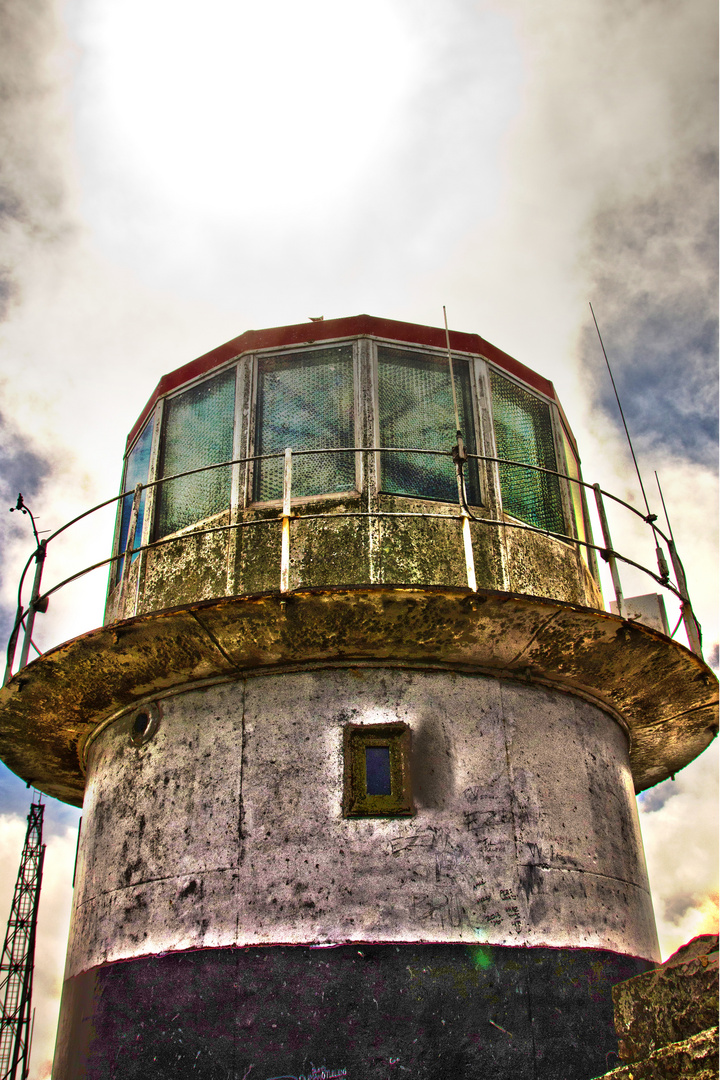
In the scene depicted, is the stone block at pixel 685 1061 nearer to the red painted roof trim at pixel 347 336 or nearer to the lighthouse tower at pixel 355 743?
the lighthouse tower at pixel 355 743

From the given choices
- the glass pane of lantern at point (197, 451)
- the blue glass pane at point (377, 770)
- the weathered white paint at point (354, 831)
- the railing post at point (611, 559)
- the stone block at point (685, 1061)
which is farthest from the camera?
the glass pane of lantern at point (197, 451)

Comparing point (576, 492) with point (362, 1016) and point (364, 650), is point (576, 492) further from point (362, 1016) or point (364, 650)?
point (362, 1016)

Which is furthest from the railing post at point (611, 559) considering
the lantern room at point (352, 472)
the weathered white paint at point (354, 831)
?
the weathered white paint at point (354, 831)

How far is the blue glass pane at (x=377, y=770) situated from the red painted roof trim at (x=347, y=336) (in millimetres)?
4013

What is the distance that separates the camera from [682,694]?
7957mm

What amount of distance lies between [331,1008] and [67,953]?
9.57ft

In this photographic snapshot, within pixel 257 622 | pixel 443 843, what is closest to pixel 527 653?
→ pixel 443 843

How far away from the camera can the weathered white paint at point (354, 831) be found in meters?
6.18

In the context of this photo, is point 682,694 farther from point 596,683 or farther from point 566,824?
point 566,824

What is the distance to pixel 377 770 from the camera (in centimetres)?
663

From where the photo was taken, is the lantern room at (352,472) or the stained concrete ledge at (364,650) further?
the lantern room at (352,472)

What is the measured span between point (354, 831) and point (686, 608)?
359 cm

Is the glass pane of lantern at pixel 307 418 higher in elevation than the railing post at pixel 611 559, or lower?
higher

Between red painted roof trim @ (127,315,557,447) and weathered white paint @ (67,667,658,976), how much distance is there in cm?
342
